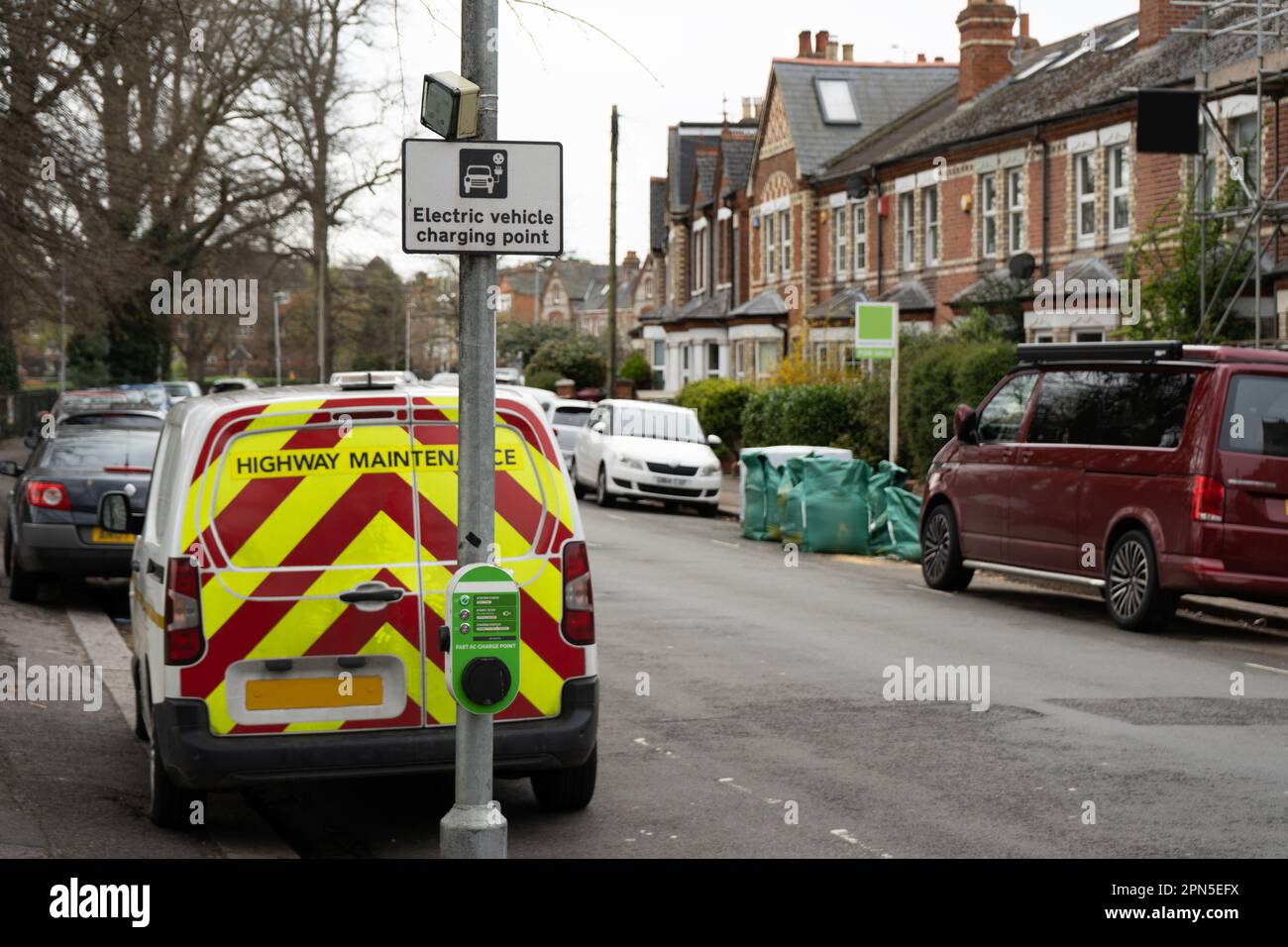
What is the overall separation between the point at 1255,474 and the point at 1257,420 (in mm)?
411

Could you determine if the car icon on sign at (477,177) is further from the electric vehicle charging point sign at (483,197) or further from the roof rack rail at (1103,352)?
the roof rack rail at (1103,352)

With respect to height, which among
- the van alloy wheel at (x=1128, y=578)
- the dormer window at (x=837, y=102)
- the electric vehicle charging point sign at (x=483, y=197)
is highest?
the dormer window at (x=837, y=102)

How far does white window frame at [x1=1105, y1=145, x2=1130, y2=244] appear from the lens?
31594 millimetres

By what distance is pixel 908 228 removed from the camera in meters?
41.3

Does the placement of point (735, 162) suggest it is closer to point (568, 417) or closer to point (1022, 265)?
point (568, 417)

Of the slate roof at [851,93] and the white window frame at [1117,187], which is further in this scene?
the slate roof at [851,93]

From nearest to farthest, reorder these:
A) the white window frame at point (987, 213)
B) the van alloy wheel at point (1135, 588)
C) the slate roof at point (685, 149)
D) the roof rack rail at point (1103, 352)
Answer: the van alloy wheel at point (1135, 588)
the roof rack rail at point (1103, 352)
the white window frame at point (987, 213)
the slate roof at point (685, 149)

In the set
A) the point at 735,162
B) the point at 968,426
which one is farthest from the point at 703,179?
the point at 968,426

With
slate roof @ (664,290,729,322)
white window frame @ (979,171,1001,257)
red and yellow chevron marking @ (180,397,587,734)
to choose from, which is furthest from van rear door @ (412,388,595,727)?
slate roof @ (664,290,729,322)

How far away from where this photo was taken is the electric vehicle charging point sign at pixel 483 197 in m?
5.69

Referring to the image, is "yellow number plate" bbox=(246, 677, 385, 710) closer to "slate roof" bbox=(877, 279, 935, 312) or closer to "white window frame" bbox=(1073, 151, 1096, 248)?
"white window frame" bbox=(1073, 151, 1096, 248)

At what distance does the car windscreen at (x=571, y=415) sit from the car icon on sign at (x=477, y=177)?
99.3 feet

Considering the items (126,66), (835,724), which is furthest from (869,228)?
(835,724)

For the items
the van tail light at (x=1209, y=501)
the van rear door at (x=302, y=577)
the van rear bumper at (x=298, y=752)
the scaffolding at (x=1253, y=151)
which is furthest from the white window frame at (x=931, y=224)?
the van rear bumper at (x=298, y=752)
